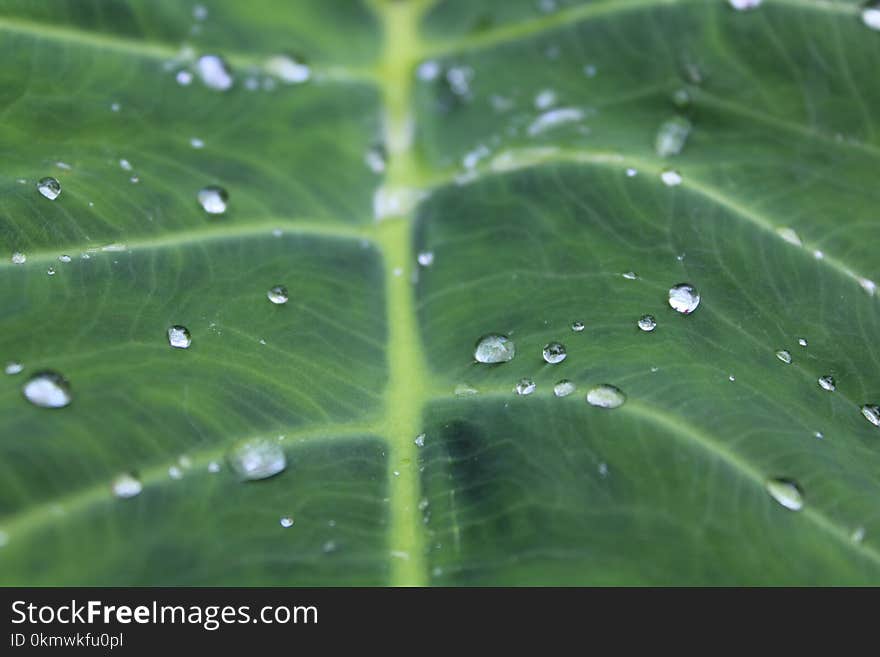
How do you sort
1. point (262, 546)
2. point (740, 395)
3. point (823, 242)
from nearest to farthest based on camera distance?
point (262, 546), point (740, 395), point (823, 242)

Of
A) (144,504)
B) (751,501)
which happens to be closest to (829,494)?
(751,501)

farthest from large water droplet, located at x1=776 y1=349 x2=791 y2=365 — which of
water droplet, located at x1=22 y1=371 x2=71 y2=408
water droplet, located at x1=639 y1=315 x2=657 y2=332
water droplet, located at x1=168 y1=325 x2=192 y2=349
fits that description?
water droplet, located at x1=22 y1=371 x2=71 y2=408

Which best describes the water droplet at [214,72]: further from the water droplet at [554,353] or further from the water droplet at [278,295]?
the water droplet at [554,353]

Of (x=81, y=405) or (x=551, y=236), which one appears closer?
(x=81, y=405)

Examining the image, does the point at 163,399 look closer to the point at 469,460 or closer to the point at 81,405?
the point at 81,405

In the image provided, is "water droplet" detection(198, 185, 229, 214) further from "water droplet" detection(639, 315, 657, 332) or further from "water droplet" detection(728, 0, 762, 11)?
"water droplet" detection(728, 0, 762, 11)

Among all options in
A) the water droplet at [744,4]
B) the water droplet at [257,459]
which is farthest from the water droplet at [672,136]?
the water droplet at [257,459]

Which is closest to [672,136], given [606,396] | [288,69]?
[606,396]
